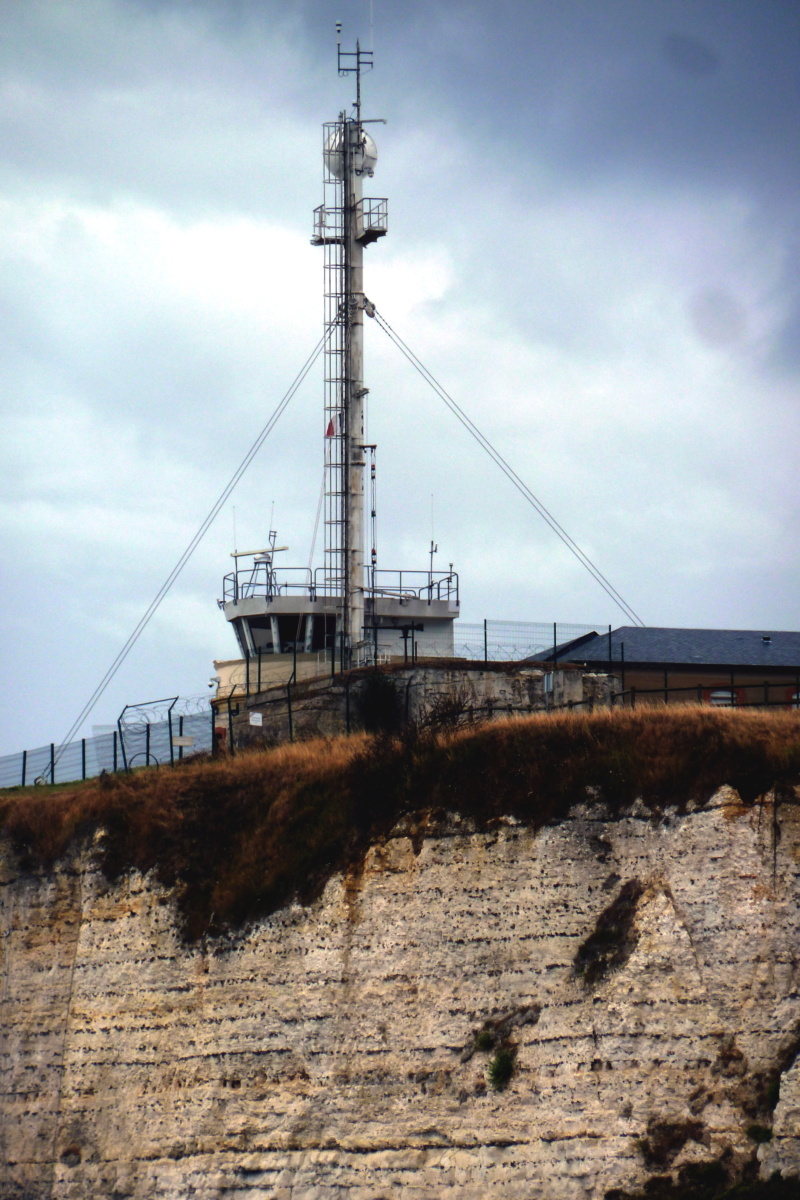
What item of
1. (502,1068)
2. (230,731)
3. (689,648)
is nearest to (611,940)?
(502,1068)

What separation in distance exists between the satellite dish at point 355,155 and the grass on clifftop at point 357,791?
88.0ft

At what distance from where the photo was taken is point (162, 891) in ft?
134

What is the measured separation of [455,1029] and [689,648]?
991 inches

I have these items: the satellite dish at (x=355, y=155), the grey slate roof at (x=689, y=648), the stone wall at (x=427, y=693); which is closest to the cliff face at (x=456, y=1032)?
the stone wall at (x=427, y=693)

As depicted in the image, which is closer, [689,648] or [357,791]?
[357,791]

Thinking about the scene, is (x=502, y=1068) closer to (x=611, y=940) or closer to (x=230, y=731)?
(x=611, y=940)

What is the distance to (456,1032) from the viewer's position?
35312mm

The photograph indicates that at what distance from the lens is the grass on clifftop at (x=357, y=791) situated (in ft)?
119

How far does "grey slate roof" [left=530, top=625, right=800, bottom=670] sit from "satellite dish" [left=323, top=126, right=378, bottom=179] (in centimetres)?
2113

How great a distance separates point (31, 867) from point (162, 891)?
5040mm

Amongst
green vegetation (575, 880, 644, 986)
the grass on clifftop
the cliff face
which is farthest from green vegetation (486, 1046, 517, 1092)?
the grass on clifftop

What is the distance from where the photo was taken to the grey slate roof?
55.0 metres

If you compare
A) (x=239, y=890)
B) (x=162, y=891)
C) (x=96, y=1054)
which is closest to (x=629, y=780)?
(x=239, y=890)

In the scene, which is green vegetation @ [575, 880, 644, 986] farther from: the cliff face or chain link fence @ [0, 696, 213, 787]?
chain link fence @ [0, 696, 213, 787]
